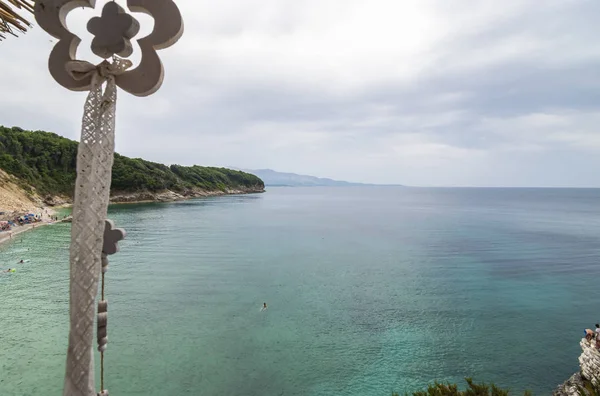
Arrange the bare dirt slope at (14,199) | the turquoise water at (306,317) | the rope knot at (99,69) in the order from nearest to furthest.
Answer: the rope knot at (99,69)
the turquoise water at (306,317)
the bare dirt slope at (14,199)

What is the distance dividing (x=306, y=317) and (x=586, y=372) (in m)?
16.3

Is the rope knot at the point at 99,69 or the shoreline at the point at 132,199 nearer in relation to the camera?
the rope knot at the point at 99,69

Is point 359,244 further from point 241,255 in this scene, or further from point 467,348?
point 467,348

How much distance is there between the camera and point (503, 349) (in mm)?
21906

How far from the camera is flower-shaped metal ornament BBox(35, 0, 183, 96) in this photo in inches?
192

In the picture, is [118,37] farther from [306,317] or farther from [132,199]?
[132,199]

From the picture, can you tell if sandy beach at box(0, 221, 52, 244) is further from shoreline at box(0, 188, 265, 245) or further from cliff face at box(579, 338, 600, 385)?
cliff face at box(579, 338, 600, 385)

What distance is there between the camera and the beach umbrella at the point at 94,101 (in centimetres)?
489

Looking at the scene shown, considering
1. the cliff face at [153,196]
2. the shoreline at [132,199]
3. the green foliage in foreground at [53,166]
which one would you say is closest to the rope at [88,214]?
the shoreline at [132,199]

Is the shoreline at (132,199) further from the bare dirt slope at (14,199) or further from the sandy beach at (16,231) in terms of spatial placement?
the bare dirt slope at (14,199)

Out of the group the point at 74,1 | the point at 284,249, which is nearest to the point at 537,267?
the point at 284,249

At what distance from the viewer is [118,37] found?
16.1ft

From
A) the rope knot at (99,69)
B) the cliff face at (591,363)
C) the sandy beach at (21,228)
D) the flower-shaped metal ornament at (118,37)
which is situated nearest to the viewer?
the flower-shaped metal ornament at (118,37)

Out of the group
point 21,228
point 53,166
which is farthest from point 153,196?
point 21,228
